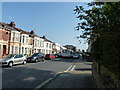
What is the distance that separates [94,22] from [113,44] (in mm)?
4701

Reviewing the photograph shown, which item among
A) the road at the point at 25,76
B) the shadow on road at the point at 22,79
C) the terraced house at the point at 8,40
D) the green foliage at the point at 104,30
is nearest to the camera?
the green foliage at the point at 104,30

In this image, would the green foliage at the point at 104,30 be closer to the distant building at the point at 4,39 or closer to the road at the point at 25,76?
the road at the point at 25,76

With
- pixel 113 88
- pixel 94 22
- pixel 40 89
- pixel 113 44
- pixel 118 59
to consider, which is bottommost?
pixel 40 89

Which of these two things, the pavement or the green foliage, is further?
the pavement

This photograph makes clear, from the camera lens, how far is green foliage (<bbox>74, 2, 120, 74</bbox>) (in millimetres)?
Result: 3520

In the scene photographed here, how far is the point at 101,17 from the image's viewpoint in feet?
24.5

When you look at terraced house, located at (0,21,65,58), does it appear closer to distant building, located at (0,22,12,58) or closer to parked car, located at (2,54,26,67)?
distant building, located at (0,22,12,58)

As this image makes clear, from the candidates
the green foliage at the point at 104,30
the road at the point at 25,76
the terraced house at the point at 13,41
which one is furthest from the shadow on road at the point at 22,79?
the terraced house at the point at 13,41

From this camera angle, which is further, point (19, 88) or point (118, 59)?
point (19, 88)

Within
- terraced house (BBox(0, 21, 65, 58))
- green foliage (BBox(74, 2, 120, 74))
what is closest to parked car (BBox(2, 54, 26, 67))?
green foliage (BBox(74, 2, 120, 74))

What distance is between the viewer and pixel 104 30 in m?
6.23

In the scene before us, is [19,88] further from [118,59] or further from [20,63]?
[20,63]

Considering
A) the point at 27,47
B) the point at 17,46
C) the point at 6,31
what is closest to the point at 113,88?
the point at 6,31

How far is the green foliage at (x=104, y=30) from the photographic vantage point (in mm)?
3520
